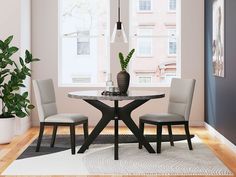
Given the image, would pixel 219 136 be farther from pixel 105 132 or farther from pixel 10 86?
pixel 10 86

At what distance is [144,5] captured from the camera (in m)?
8.45

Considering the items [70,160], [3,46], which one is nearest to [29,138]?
[3,46]

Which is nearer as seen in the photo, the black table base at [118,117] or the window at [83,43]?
the black table base at [118,117]

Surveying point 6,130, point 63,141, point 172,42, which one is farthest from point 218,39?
point 6,130

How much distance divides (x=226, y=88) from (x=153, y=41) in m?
2.43

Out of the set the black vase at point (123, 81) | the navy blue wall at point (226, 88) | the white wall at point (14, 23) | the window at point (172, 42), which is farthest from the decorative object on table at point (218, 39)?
the white wall at point (14, 23)

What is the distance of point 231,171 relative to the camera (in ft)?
15.9

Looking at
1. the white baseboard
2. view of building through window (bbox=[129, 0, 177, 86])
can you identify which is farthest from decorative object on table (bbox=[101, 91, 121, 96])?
view of building through window (bbox=[129, 0, 177, 86])

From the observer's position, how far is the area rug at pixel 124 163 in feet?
15.9

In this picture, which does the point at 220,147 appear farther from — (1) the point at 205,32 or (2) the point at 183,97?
(1) the point at 205,32

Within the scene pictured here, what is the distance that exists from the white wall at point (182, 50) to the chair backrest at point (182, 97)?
199 centimetres

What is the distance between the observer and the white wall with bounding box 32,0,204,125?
26.7 feet

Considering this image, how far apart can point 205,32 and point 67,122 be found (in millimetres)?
3270

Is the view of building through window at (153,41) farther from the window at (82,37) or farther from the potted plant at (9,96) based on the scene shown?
the potted plant at (9,96)
